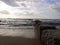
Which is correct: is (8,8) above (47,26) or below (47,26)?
above

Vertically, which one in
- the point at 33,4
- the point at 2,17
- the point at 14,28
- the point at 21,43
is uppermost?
the point at 33,4

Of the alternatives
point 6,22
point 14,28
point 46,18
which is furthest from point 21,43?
point 46,18

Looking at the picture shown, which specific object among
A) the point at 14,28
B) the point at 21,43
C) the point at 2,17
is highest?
the point at 2,17

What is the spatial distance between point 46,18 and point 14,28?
1.68 ft

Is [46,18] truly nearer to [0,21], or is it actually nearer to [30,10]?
[30,10]

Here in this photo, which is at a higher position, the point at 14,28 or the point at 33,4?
the point at 33,4

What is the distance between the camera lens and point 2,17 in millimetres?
2287

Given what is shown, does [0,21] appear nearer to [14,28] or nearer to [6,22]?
[6,22]

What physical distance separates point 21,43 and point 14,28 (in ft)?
0.83

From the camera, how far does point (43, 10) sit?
223 cm

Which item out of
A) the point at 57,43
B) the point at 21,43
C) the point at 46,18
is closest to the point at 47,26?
the point at 46,18

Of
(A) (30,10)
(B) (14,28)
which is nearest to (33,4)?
(A) (30,10)

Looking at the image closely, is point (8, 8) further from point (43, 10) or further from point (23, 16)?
point (43, 10)

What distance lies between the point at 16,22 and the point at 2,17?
9.1 inches
